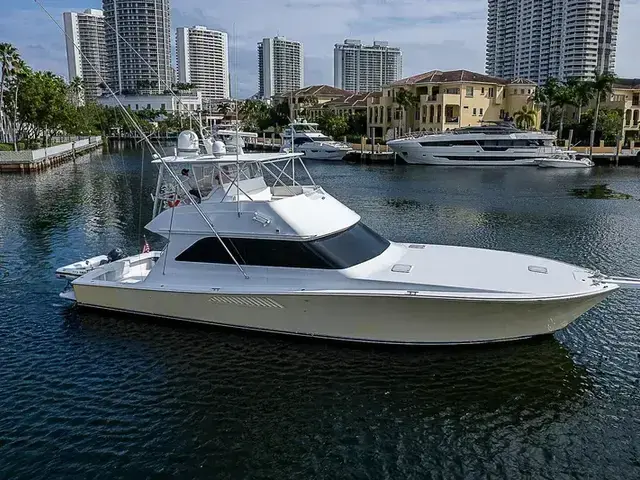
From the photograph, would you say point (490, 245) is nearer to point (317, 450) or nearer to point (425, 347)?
point (425, 347)

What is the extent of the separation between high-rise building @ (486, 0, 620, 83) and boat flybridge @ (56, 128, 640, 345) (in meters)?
164

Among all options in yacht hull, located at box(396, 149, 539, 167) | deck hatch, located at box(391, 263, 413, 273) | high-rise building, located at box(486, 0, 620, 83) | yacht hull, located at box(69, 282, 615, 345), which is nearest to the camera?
yacht hull, located at box(69, 282, 615, 345)

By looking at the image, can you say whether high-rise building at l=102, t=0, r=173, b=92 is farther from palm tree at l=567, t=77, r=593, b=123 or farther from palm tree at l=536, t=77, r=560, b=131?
palm tree at l=567, t=77, r=593, b=123

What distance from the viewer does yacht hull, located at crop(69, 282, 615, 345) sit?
11172 mm

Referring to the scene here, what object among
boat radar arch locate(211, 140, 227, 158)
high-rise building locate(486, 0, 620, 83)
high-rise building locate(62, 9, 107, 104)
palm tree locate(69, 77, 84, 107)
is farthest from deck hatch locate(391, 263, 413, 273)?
high-rise building locate(486, 0, 620, 83)

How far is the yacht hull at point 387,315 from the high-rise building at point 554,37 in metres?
164

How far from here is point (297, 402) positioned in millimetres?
10438

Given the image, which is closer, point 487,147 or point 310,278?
point 310,278

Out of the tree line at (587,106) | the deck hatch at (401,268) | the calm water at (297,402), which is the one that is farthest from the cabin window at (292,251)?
the tree line at (587,106)

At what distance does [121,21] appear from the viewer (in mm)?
108500

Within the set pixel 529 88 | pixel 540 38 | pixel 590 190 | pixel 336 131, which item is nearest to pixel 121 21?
pixel 336 131

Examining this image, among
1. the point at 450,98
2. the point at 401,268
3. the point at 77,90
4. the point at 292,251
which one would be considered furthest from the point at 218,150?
the point at 77,90

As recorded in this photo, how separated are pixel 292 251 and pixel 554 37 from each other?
584 ft

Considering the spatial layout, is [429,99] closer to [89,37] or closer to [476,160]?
[476,160]
